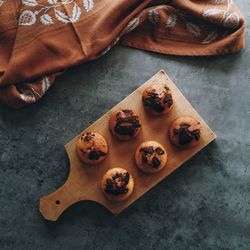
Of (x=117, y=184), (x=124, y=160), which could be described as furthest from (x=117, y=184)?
(x=124, y=160)

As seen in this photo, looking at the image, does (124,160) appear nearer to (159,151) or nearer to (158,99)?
(159,151)

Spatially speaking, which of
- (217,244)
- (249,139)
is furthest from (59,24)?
(217,244)

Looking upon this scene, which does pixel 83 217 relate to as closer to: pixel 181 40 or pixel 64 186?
pixel 64 186

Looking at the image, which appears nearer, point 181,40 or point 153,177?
point 153,177

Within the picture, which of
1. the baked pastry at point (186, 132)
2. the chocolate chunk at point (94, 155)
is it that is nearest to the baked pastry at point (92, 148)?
the chocolate chunk at point (94, 155)

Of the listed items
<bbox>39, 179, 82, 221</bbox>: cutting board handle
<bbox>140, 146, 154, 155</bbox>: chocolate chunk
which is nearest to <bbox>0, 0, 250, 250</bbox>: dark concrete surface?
<bbox>39, 179, 82, 221</bbox>: cutting board handle

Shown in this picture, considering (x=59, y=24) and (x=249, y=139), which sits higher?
(x=59, y=24)

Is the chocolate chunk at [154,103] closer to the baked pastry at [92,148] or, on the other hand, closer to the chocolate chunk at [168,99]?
the chocolate chunk at [168,99]
